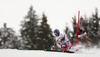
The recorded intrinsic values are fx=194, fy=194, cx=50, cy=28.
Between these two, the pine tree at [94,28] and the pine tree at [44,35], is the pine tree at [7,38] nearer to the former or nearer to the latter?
the pine tree at [44,35]

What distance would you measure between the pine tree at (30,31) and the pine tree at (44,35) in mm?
1424

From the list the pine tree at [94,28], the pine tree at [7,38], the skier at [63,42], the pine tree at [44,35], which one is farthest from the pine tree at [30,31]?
the skier at [63,42]

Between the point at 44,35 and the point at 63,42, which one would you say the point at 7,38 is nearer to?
the point at 44,35

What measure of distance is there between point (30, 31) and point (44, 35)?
12.9 ft

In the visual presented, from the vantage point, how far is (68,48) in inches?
545

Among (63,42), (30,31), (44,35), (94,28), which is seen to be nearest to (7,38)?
(30,31)

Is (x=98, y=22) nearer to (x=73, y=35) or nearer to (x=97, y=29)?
(x=97, y=29)

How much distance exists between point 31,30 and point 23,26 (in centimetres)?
342

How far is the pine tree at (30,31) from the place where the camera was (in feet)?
150

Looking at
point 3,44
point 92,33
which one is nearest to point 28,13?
point 3,44

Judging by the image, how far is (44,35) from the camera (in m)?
45.3

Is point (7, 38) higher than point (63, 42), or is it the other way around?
point (63, 42)

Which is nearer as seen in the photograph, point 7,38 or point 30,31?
point 30,31

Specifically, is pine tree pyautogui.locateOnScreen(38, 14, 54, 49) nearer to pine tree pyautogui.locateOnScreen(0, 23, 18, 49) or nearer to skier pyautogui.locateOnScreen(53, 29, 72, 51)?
pine tree pyautogui.locateOnScreen(0, 23, 18, 49)
